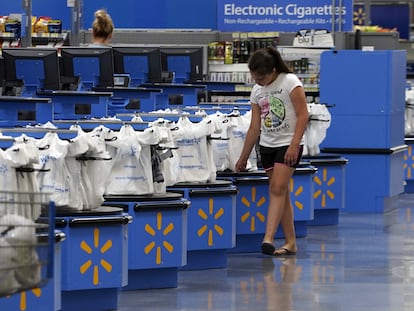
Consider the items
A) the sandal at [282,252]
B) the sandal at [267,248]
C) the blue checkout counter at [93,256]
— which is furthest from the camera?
the sandal at [282,252]

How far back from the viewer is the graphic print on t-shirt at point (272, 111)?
955 centimetres

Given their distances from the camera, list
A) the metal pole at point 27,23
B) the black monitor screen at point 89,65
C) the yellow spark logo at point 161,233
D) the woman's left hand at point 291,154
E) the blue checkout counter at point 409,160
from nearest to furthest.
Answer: the yellow spark logo at point 161,233 < the woman's left hand at point 291,154 < the black monitor screen at point 89,65 < the metal pole at point 27,23 < the blue checkout counter at point 409,160

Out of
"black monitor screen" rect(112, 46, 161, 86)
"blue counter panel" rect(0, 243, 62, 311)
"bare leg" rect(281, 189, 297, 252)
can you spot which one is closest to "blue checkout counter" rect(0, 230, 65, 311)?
"blue counter panel" rect(0, 243, 62, 311)

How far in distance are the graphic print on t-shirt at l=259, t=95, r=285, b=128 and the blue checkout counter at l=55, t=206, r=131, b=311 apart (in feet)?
7.59

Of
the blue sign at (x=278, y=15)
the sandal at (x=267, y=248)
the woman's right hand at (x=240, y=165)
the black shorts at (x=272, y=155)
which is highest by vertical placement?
the blue sign at (x=278, y=15)

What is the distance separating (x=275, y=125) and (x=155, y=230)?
182cm

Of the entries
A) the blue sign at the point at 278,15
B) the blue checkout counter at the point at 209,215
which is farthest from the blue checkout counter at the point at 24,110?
the blue sign at the point at 278,15

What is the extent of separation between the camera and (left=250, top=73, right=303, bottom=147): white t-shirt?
9539 millimetres

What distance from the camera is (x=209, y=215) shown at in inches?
351

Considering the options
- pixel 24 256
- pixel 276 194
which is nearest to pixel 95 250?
pixel 24 256

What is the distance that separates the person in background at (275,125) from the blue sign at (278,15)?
285 inches

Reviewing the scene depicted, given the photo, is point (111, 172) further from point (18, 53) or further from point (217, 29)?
point (217, 29)

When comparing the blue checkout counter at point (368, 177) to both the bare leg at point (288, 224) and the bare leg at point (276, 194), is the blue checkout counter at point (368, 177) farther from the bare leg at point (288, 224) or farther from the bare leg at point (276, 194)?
the bare leg at point (276, 194)

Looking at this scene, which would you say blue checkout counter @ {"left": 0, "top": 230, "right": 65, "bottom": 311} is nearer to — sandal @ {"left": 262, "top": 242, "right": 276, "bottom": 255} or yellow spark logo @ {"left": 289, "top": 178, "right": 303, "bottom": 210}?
sandal @ {"left": 262, "top": 242, "right": 276, "bottom": 255}
